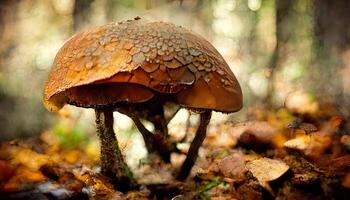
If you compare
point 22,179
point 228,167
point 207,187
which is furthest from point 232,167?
point 22,179

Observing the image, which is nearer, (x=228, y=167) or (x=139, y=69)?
(x=139, y=69)

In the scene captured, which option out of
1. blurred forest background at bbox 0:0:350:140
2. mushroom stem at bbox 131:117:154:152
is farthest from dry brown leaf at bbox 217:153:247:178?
blurred forest background at bbox 0:0:350:140

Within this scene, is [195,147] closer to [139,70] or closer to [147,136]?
[147,136]

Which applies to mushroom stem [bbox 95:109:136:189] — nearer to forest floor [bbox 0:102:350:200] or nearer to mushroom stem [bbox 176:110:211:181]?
forest floor [bbox 0:102:350:200]

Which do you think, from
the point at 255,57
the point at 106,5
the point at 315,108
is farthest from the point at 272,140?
the point at 106,5

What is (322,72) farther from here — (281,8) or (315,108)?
(281,8)

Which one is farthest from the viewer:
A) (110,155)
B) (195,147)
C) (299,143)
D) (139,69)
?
(299,143)

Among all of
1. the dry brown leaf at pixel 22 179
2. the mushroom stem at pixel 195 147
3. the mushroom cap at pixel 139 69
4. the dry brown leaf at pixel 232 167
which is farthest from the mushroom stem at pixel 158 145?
the dry brown leaf at pixel 22 179
